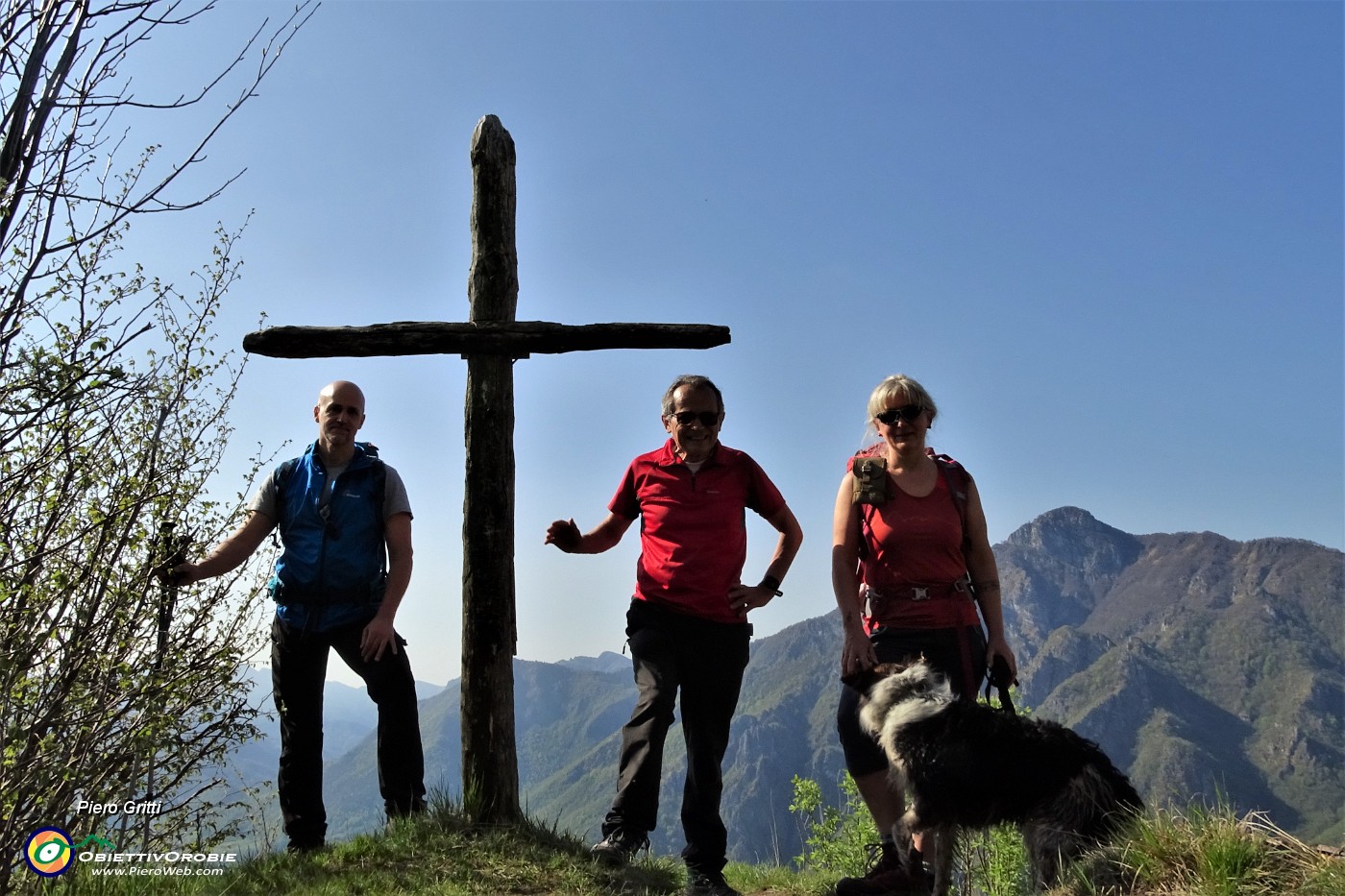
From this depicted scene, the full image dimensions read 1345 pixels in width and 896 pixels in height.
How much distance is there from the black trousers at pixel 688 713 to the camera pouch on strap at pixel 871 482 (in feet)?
3.76

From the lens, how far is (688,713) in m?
6.04

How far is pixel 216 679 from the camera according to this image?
572 cm

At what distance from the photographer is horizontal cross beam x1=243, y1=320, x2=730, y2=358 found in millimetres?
6777

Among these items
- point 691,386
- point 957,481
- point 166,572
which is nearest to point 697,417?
point 691,386

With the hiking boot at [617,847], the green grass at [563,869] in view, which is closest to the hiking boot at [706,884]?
the green grass at [563,869]

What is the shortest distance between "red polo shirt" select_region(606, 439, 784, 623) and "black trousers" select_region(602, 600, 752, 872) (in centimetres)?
12

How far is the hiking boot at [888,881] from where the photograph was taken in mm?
5191

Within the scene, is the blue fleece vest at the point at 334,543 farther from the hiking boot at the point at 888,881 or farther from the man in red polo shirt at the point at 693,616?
the hiking boot at the point at 888,881

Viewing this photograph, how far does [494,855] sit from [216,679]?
1993 millimetres

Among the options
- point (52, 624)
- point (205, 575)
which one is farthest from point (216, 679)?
point (52, 624)

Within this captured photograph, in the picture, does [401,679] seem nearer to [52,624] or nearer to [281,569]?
[281,569]

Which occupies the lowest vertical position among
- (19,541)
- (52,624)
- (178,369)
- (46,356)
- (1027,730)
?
(1027,730)

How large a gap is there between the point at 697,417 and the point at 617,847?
107 inches

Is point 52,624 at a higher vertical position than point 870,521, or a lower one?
lower
